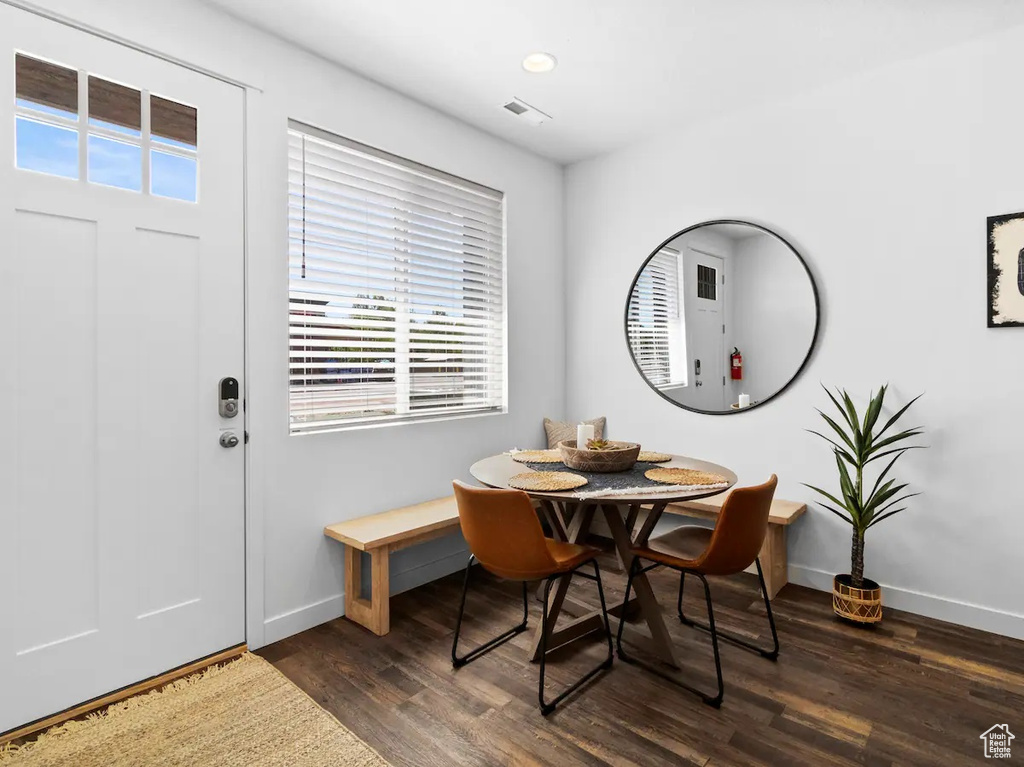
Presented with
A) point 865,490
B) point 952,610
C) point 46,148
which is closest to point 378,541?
point 46,148

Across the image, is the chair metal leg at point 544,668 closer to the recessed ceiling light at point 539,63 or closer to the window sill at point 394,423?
the window sill at point 394,423

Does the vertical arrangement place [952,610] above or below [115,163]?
below

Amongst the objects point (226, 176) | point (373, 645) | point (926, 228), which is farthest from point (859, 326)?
point (226, 176)

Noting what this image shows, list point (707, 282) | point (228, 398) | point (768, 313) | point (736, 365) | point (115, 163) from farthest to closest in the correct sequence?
1. point (707, 282)
2. point (736, 365)
3. point (768, 313)
4. point (228, 398)
5. point (115, 163)

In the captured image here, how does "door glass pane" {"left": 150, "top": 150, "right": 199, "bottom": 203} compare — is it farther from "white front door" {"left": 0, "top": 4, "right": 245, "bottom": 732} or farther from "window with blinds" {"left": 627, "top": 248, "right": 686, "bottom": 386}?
"window with blinds" {"left": 627, "top": 248, "right": 686, "bottom": 386}

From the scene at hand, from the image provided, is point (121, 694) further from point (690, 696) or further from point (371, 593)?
point (690, 696)

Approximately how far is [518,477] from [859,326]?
2.02m

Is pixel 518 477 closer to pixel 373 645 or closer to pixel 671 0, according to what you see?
pixel 373 645

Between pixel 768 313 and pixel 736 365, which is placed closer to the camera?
pixel 768 313

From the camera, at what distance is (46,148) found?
6.29 feet

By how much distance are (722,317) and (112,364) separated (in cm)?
308

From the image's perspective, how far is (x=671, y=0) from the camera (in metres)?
2.28

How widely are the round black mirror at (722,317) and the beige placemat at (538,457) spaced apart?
4.02 feet

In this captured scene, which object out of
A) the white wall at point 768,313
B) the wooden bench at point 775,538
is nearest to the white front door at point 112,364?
the wooden bench at point 775,538
